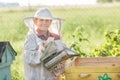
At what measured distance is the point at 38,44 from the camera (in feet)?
17.7

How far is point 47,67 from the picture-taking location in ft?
17.8

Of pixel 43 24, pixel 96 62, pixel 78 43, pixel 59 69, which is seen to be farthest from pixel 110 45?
pixel 43 24

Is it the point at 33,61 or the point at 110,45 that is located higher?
the point at 33,61

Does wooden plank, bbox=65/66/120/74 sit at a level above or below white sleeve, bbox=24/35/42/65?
Result: below

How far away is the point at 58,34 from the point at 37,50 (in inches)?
14.8

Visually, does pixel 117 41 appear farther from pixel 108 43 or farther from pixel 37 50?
pixel 37 50

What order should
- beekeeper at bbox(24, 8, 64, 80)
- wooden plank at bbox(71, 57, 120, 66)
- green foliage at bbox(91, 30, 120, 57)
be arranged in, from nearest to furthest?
beekeeper at bbox(24, 8, 64, 80)
wooden plank at bbox(71, 57, 120, 66)
green foliage at bbox(91, 30, 120, 57)

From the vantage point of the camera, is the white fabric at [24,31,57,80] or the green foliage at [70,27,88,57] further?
the green foliage at [70,27,88,57]

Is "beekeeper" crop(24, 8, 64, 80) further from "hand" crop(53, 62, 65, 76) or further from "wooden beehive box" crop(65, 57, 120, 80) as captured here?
"wooden beehive box" crop(65, 57, 120, 80)

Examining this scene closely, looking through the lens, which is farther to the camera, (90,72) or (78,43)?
(78,43)

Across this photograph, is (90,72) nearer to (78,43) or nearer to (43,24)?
(43,24)

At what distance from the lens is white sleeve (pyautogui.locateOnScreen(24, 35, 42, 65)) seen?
5.40 m

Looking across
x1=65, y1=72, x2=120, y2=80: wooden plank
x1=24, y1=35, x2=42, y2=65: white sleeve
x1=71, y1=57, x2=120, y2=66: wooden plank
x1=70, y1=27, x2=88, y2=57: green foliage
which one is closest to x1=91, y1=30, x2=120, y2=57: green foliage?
x1=70, y1=27, x2=88, y2=57: green foliage

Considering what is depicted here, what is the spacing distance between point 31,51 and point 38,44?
0.12 metres
